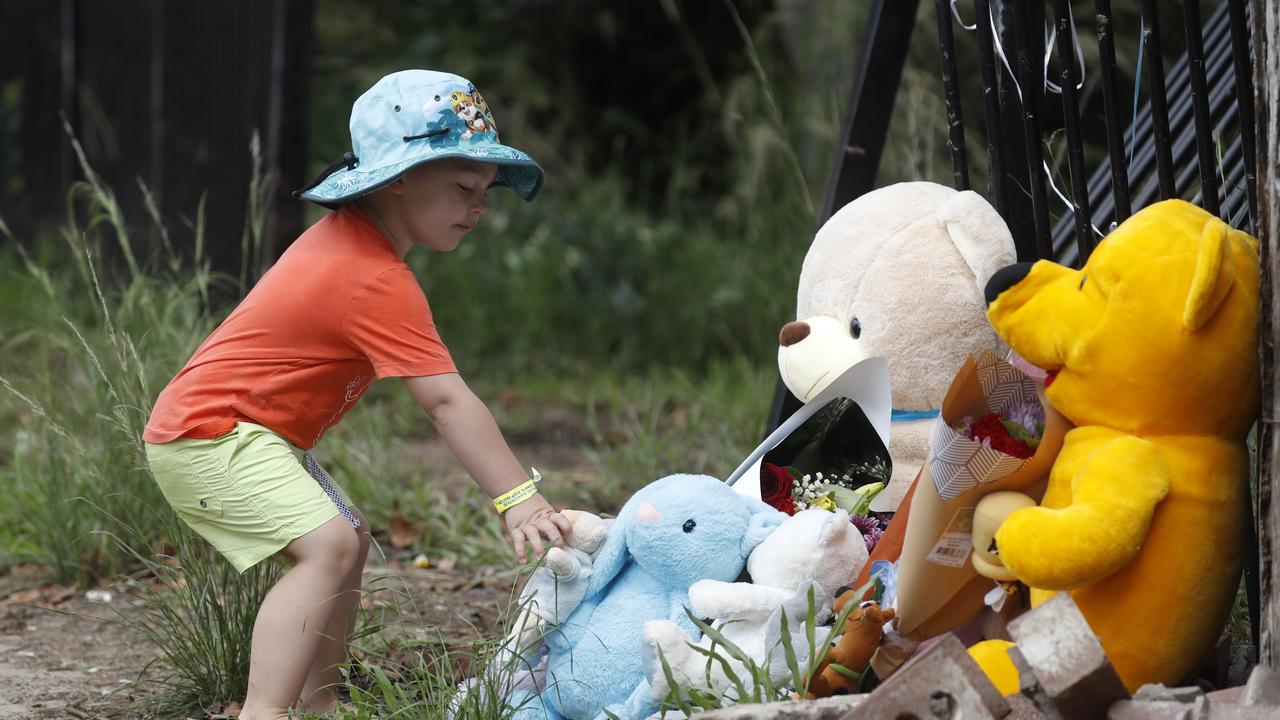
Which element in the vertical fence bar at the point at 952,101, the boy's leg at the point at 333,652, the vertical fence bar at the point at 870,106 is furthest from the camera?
the vertical fence bar at the point at 870,106

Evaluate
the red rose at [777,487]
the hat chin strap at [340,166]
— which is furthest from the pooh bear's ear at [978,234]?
the hat chin strap at [340,166]

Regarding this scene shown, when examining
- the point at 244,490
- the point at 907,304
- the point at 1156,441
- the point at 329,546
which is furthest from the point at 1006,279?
the point at 244,490

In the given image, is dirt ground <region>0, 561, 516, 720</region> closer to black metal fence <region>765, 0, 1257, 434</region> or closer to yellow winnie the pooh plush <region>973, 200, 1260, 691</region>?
black metal fence <region>765, 0, 1257, 434</region>

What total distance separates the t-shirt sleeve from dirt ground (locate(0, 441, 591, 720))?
1.27 ft

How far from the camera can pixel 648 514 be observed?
221cm

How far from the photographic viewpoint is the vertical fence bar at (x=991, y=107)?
8.02 feet

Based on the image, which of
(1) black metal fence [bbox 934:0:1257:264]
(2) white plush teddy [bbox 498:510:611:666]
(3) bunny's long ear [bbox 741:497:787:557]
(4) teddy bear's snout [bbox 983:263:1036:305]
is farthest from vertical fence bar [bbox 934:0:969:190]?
(2) white plush teddy [bbox 498:510:611:666]

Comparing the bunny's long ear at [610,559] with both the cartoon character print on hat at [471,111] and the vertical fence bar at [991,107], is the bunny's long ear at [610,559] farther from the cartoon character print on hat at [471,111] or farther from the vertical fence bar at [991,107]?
the vertical fence bar at [991,107]

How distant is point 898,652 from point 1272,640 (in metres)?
0.50

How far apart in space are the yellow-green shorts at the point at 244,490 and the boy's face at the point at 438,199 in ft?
1.53

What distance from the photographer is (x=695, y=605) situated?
2.11 m

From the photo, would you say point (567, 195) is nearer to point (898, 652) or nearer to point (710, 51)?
point (710, 51)

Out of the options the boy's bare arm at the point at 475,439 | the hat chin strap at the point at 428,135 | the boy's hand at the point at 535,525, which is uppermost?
the hat chin strap at the point at 428,135

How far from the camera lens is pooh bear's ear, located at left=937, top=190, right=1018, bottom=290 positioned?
2.35 meters
